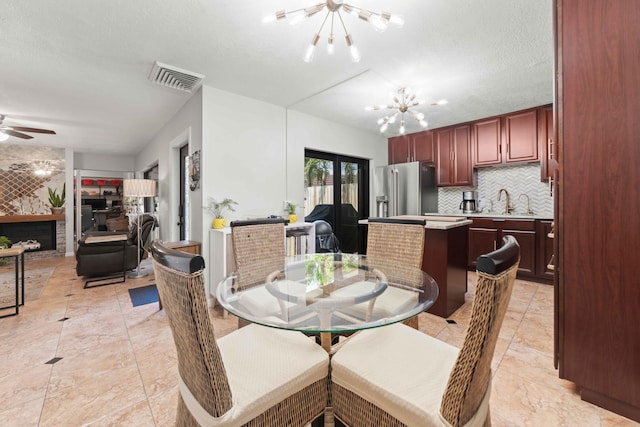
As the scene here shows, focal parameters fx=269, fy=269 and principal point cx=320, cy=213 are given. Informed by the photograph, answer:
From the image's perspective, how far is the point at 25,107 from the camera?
3.57 m

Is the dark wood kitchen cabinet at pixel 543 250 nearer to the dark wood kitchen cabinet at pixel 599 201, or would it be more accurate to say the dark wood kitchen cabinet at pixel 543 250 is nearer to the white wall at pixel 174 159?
the dark wood kitchen cabinet at pixel 599 201

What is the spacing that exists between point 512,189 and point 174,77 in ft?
16.1

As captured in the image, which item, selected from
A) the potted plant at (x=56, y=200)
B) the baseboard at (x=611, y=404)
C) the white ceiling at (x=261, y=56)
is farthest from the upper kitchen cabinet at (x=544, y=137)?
the potted plant at (x=56, y=200)

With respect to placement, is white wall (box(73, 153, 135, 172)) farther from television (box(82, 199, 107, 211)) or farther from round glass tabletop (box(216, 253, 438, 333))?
round glass tabletop (box(216, 253, 438, 333))

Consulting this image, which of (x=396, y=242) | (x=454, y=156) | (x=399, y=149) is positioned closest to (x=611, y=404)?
(x=396, y=242)

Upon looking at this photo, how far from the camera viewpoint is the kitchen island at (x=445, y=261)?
2.60 meters

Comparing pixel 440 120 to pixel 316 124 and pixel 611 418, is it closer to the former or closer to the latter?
pixel 316 124

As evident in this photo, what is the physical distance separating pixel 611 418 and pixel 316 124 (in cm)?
399

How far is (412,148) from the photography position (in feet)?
16.6

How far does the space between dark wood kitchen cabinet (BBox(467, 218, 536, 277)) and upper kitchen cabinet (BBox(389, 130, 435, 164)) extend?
4.79 feet

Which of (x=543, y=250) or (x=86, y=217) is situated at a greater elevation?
(x=86, y=217)

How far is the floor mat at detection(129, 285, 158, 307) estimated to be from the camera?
312 cm

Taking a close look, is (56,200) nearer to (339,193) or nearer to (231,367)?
(339,193)

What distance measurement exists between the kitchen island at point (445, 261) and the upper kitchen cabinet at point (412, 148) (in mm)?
2387
